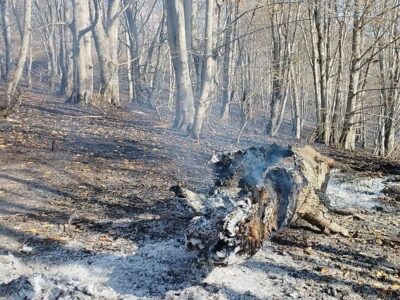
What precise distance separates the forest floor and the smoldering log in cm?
27

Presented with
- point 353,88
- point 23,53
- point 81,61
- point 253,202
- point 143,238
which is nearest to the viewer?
point 253,202

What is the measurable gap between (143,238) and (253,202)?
1258 mm

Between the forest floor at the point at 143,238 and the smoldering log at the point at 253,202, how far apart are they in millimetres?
267

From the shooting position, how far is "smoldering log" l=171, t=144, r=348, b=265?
3.38 meters

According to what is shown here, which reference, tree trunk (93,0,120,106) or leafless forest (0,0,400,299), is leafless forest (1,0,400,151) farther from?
leafless forest (0,0,400,299)

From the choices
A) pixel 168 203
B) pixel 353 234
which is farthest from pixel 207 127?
pixel 353 234

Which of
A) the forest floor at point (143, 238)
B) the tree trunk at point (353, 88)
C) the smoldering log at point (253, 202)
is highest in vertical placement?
the tree trunk at point (353, 88)

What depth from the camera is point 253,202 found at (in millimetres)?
3723

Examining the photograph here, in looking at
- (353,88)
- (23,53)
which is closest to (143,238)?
(353,88)

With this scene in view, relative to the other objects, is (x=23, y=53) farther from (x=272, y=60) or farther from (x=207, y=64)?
(x=272, y=60)

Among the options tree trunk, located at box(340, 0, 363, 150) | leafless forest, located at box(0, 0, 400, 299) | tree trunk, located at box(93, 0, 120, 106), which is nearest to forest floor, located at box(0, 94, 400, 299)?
leafless forest, located at box(0, 0, 400, 299)

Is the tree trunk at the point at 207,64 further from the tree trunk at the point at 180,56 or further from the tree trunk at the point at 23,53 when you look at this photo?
the tree trunk at the point at 23,53

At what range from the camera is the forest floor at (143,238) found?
3.39m

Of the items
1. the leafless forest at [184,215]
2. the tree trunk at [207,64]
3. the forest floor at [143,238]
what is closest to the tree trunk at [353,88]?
the leafless forest at [184,215]
